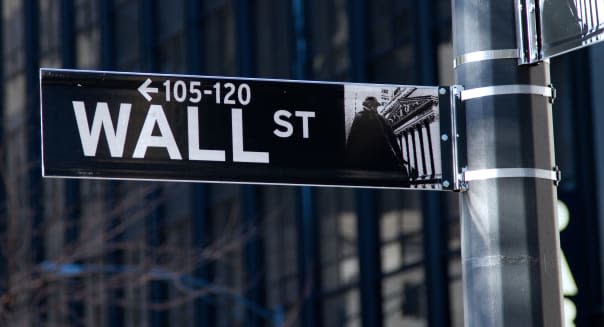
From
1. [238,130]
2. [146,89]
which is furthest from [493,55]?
[146,89]

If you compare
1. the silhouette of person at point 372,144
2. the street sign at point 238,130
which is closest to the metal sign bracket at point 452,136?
the street sign at point 238,130

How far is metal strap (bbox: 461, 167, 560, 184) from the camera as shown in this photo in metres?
3.71

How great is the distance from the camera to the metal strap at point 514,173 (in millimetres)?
3709

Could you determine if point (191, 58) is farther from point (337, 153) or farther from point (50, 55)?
point (337, 153)

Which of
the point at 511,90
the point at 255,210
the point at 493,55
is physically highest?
the point at 493,55

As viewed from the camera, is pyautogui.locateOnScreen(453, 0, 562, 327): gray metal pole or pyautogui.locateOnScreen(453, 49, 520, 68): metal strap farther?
pyautogui.locateOnScreen(453, 49, 520, 68): metal strap

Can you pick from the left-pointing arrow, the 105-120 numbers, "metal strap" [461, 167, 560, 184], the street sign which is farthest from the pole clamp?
the left-pointing arrow

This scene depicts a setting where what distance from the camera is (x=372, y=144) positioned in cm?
409

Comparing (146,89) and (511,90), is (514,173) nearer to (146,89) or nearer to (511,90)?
(511,90)

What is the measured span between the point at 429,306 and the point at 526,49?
1241 cm

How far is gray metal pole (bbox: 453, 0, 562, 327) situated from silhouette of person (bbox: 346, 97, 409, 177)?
1.03 feet

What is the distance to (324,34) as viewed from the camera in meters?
17.8

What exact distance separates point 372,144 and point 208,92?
0.56 m

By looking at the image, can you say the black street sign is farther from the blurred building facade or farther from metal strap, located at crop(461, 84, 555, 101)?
the blurred building facade
